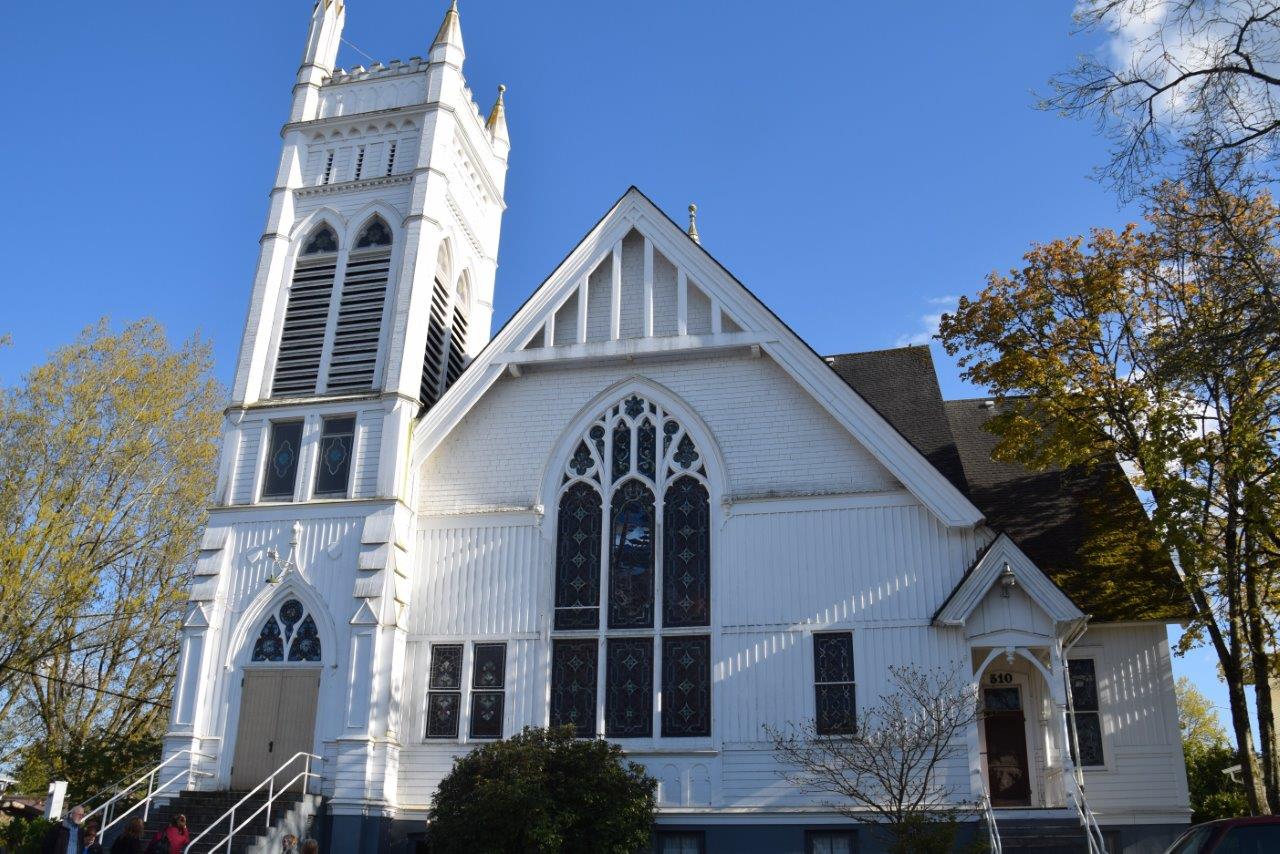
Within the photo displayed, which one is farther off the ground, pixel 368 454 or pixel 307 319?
pixel 307 319

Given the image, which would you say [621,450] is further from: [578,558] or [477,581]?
[477,581]

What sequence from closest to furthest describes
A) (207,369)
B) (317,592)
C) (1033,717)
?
(1033,717) < (317,592) < (207,369)

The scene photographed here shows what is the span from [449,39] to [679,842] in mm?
16120

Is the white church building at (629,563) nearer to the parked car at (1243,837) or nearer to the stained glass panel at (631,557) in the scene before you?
the stained glass panel at (631,557)

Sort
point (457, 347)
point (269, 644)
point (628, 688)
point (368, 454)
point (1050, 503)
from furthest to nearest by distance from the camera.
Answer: point (457, 347), point (1050, 503), point (368, 454), point (269, 644), point (628, 688)

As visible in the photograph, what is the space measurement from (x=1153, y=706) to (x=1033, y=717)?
1.78 m

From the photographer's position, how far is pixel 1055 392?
18938 millimetres

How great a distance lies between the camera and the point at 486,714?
18828 mm

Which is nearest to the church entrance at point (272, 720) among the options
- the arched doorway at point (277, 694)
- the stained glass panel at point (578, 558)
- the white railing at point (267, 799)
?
the arched doorway at point (277, 694)

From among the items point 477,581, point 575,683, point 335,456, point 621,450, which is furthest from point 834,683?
point 335,456

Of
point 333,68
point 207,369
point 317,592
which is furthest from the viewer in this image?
point 207,369

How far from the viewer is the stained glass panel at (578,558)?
754 inches

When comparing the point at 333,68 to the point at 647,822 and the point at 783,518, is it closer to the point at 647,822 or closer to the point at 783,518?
Result: the point at 783,518

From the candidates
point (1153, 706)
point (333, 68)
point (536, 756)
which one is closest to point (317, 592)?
point (536, 756)
